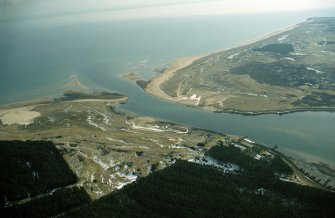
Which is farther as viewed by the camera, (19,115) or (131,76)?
→ (131,76)

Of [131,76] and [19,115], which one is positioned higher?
[131,76]

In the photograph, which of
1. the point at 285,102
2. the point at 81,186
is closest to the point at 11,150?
the point at 81,186

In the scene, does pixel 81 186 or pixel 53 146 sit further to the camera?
pixel 53 146

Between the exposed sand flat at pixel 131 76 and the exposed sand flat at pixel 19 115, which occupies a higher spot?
the exposed sand flat at pixel 131 76

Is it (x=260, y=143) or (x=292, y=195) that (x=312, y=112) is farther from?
(x=292, y=195)

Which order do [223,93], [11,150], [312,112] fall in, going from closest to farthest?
1. [11,150]
2. [312,112]
3. [223,93]

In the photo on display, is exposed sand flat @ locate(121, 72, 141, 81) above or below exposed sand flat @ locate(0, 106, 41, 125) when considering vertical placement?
above

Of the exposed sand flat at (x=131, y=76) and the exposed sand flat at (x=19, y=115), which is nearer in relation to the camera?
the exposed sand flat at (x=19, y=115)

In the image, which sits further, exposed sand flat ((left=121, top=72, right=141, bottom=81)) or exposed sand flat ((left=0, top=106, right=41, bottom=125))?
exposed sand flat ((left=121, top=72, right=141, bottom=81))
